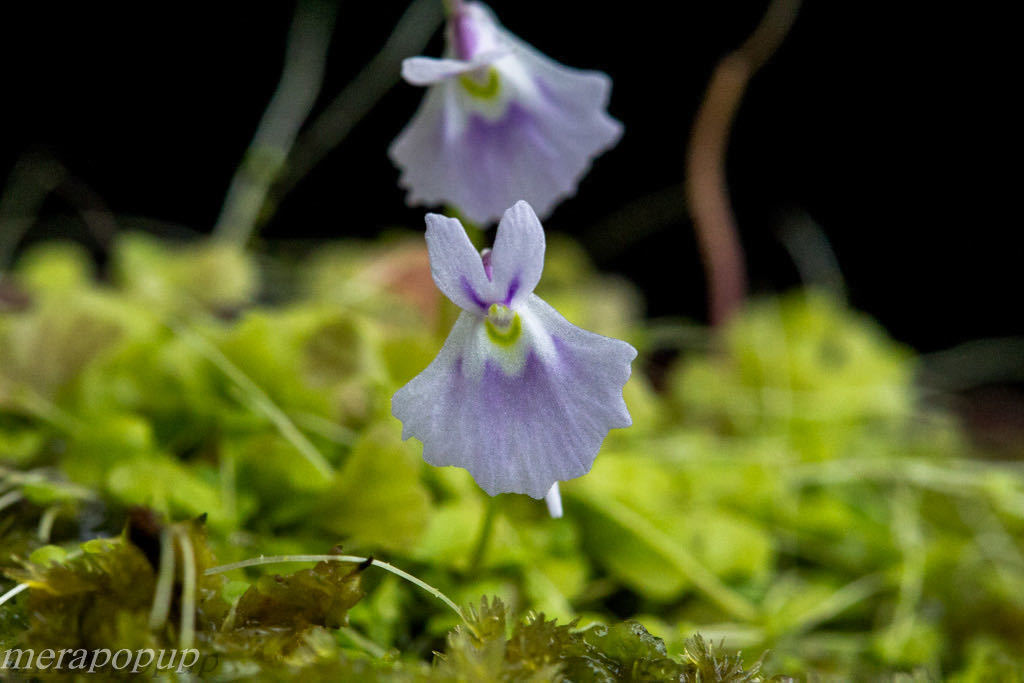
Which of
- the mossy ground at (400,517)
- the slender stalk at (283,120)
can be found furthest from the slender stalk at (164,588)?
the slender stalk at (283,120)

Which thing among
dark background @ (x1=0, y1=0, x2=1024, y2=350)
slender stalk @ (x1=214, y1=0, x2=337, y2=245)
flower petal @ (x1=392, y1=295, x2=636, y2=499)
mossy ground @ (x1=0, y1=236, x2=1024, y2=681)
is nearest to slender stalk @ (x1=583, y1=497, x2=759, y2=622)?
mossy ground @ (x1=0, y1=236, x2=1024, y2=681)

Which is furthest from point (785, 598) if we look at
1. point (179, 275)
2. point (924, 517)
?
point (179, 275)

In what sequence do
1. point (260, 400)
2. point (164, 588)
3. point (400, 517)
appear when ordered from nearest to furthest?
point (164, 588) → point (400, 517) → point (260, 400)

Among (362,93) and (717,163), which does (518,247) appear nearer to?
(717,163)

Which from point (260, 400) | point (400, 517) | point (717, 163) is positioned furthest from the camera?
point (717, 163)

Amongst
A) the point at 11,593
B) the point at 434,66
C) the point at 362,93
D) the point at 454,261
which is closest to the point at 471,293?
the point at 454,261

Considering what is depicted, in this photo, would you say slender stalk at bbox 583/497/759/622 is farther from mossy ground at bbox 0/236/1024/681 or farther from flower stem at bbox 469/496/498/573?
flower stem at bbox 469/496/498/573

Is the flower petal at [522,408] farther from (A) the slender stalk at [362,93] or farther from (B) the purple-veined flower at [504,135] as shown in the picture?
(A) the slender stalk at [362,93]
